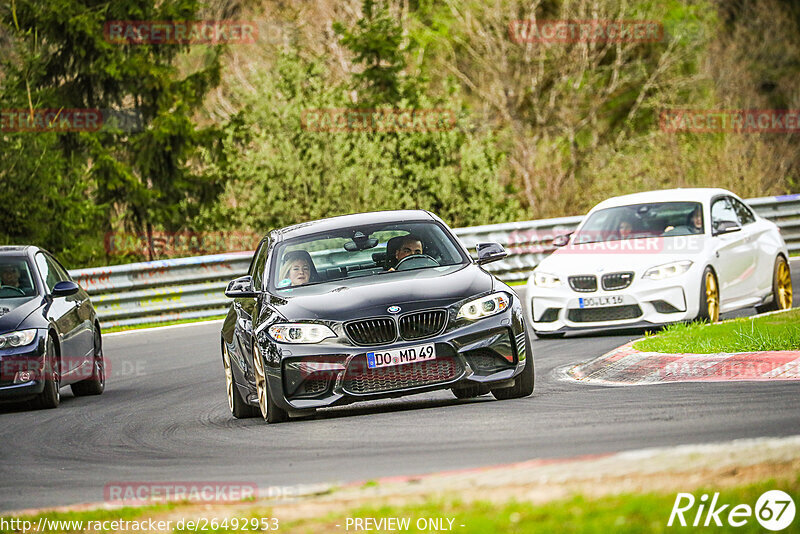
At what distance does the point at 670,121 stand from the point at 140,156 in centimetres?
1625

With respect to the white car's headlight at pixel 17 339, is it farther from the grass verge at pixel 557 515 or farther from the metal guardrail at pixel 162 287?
the metal guardrail at pixel 162 287

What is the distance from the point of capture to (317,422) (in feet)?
33.2

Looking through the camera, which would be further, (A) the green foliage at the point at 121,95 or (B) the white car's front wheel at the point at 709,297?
(A) the green foliage at the point at 121,95

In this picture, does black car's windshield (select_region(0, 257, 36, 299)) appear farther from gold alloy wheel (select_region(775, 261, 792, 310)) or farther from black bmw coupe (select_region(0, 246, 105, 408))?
gold alloy wheel (select_region(775, 261, 792, 310))

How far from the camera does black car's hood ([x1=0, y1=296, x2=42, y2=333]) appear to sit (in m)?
12.8

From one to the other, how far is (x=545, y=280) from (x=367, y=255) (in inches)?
189

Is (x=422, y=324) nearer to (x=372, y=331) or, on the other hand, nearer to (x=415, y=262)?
(x=372, y=331)

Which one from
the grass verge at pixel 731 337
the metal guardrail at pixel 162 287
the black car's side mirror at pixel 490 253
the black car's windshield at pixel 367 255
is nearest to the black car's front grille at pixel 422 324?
Result: the black car's windshield at pixel 367 255

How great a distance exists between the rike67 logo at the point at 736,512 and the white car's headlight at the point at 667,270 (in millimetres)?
9676

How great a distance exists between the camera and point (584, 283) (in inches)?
603

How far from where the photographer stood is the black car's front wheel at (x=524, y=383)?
10.3 metres

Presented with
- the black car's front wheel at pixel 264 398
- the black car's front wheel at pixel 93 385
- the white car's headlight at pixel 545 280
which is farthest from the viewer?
the white car's headlight at pixel 545 280

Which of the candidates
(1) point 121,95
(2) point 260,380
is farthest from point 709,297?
(1) point 121,95

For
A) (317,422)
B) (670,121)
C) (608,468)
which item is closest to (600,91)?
(670,121)
